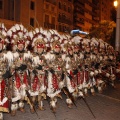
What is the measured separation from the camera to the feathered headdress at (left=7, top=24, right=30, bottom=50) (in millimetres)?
8070

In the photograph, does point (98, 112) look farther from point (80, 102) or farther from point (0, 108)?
point (0, 108)

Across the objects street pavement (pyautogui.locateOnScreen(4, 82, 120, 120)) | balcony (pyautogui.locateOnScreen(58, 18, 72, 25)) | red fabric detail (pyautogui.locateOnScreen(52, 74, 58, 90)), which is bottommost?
street pavement (pyautogui.locateOnScreen(4, 82, 120, 120))

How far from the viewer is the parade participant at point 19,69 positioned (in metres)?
7.87

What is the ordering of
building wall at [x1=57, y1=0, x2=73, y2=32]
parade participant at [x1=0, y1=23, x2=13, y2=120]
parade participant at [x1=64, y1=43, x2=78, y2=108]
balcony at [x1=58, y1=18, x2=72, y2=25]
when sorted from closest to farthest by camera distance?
parade participant at [x1=0, y1=23, x2=13, y2=120] → parade participant at [x1=64, y1=43, x2=78, y2=108] → balcony at [x1=58, y1=18, x2=72, y2=25] → building wall at [x1=57, y1=0, x2=73, y2=32]

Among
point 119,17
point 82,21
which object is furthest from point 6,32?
point 82,21

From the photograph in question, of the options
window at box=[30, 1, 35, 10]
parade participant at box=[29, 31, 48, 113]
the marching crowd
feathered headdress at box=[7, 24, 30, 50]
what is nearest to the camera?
the marching crowd

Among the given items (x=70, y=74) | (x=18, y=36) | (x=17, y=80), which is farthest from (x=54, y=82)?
(x=18, y=36)

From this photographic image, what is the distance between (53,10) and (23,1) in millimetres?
12267

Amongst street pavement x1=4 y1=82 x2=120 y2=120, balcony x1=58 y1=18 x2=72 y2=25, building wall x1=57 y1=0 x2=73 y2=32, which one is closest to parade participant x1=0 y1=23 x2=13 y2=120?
street pavement x1=4 y1=82 x2=120 y2=120

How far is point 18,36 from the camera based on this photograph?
817cm

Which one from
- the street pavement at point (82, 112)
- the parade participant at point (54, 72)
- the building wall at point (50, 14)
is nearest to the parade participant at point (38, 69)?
the parade participant at point (54, 72)

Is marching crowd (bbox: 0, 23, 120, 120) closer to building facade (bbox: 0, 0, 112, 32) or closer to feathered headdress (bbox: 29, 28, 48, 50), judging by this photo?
feathered headdress (bbox: 29, 28, 48, 50)

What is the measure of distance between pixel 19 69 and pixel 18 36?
0.99 m

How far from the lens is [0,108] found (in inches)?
281
